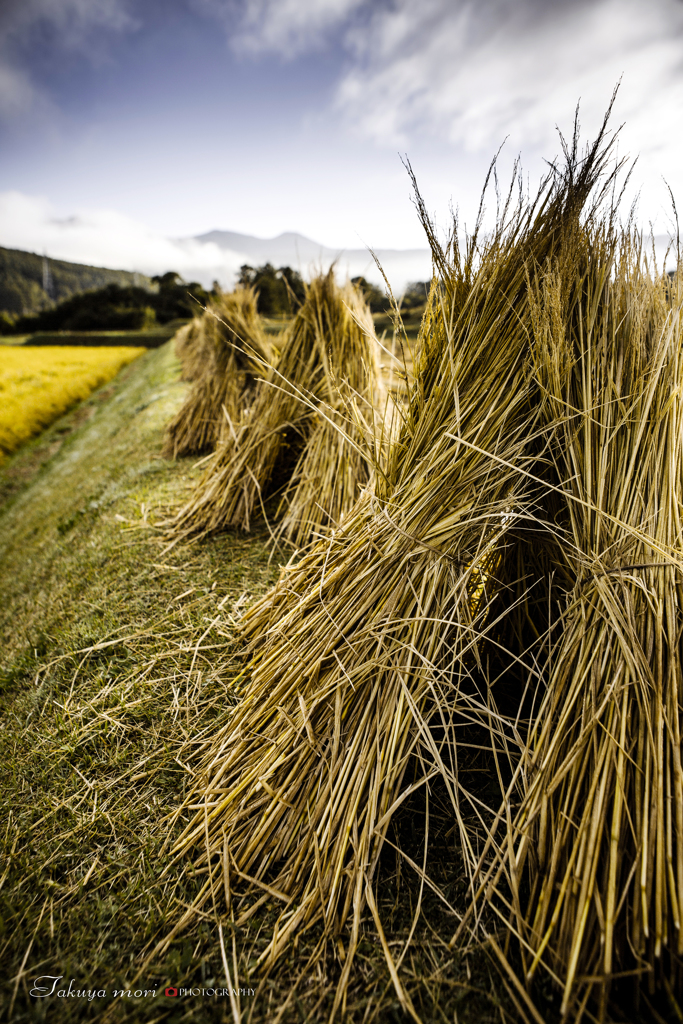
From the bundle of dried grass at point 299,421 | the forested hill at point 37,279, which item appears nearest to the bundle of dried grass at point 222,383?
the bundle of dried grass at point 299,421

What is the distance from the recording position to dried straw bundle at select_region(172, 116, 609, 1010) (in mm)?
1076

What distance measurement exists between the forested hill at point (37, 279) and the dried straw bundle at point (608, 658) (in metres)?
76.9

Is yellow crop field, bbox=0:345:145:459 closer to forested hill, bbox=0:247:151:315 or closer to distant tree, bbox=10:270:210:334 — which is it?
distant tree, bbox=10:270:210:334

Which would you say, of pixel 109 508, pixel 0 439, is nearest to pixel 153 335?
pixel 0 439

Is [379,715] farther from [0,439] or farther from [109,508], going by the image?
[0,439]

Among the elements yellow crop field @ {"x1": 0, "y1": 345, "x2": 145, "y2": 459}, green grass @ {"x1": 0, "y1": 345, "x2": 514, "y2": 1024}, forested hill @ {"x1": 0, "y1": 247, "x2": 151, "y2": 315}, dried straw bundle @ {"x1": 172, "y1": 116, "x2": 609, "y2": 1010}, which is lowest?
yellow crop field @ {"x1": 0, "y1": 345, "x2": 145, "y2": 459}

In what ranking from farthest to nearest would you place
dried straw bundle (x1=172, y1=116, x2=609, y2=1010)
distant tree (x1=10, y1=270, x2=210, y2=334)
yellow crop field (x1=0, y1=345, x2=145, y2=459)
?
distant tree (x1=10, y1=270, x2=210, y2=334)
yellow crop field (x1=0, y1=345, x2=145, y2=459)
dried straw bundle (x1=172, y1=116, x2=609, y2=1010)

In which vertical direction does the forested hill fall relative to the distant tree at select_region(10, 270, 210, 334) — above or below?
above

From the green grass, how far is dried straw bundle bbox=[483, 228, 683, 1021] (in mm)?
243

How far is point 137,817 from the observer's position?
4.29 feet

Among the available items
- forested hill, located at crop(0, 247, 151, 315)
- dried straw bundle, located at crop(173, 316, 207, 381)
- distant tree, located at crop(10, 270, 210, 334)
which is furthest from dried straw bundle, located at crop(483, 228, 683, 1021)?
forested hill, located at crop(0, 247, 151, 315)

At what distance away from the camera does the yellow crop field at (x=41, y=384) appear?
9234mm

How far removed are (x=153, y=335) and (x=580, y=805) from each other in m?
28.8

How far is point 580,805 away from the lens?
0.93m
